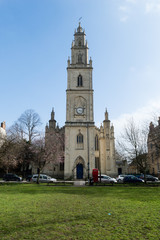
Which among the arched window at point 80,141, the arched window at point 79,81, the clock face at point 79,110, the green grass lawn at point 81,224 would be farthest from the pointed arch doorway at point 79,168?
the green grass lawn at point 81,224

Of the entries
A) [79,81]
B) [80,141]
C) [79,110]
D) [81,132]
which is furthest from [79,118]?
[79,81]

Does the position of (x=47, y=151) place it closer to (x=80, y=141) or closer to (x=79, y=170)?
(x=80, y=141)

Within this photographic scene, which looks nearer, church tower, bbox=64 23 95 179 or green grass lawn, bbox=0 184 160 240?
green grass lawn, bbox=0 184 160 240

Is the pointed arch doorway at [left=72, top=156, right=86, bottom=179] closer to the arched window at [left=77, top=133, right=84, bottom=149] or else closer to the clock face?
the arched window at [left=77, top=133, right=84, bottom=149]

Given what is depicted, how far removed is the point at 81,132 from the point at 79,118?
10.0 feet

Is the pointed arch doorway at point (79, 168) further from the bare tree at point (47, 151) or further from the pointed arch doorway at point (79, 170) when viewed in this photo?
the bare tree at point (47, 151)

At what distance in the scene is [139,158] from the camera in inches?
1016

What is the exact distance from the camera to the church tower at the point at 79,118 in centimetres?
3609

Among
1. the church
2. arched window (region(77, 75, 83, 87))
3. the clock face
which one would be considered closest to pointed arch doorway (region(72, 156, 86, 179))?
the church

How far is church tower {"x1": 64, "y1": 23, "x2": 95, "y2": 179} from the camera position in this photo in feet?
118

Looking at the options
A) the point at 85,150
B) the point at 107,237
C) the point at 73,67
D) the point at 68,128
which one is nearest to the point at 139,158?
the point at 85,150

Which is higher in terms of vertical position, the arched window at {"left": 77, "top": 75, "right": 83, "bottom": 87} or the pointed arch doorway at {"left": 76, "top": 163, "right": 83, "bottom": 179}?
the arched window at {"left": 77, "top": 75, "right": 83, "bottom": 87}

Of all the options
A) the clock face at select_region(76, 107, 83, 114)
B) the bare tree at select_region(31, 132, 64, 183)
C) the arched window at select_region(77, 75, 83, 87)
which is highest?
the arched window at select_region(77, 75, 83, 87)

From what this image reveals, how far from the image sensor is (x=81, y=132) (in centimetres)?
3772
